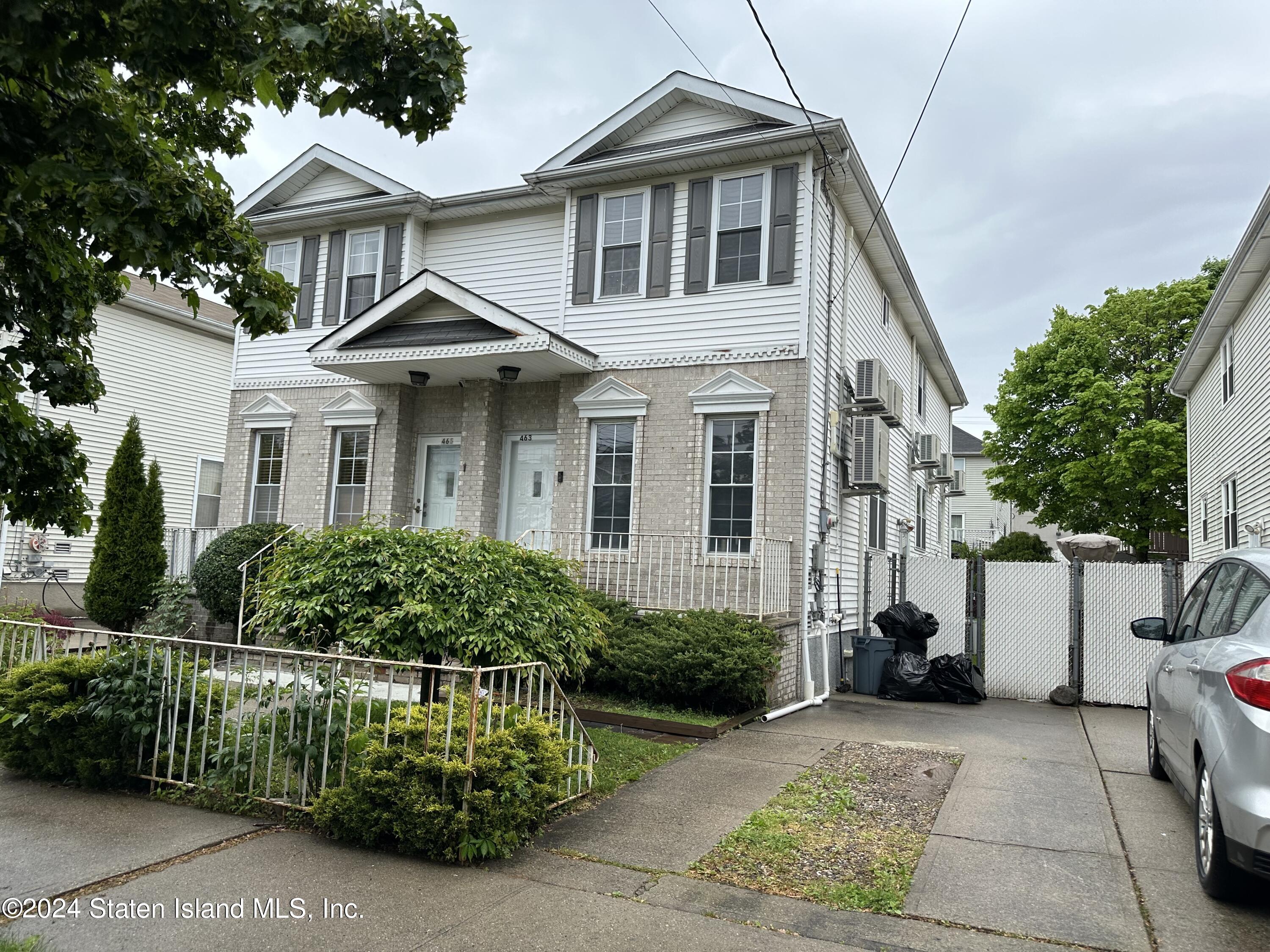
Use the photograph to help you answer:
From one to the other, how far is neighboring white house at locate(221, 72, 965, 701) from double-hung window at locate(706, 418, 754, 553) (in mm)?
28

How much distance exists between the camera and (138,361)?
64.8 feet

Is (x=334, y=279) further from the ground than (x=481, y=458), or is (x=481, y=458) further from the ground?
(x=334, y=279)

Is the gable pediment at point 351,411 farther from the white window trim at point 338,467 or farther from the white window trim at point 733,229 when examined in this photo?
the white window trim at point 733,229

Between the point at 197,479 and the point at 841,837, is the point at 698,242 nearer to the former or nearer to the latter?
the point at 841,837

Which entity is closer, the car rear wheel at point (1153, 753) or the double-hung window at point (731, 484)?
the car rear wheel at point (1153, 753)

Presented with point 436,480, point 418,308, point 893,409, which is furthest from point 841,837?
point 436,480

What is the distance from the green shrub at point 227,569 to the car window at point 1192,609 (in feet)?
34.0

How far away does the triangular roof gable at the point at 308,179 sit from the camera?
14.2 m

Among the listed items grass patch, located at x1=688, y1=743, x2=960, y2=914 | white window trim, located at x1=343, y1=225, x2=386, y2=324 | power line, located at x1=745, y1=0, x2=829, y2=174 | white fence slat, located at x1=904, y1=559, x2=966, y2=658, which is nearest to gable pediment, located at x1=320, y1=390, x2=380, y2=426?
white window trim, located at x1=343, y1=225, x2=386, y2=324

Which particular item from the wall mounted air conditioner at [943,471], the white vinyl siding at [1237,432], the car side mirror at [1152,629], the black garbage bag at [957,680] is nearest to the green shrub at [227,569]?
the black garbage bag at [957,680]

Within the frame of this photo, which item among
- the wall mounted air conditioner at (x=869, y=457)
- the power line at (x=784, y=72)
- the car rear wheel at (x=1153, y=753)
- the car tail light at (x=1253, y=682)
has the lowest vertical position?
the car rear wheel at (x=1153, y=753)

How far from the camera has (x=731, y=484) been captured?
11.6 meters

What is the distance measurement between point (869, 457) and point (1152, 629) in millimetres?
6279

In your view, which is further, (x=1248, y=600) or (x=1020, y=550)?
(x=1020, y=550)
